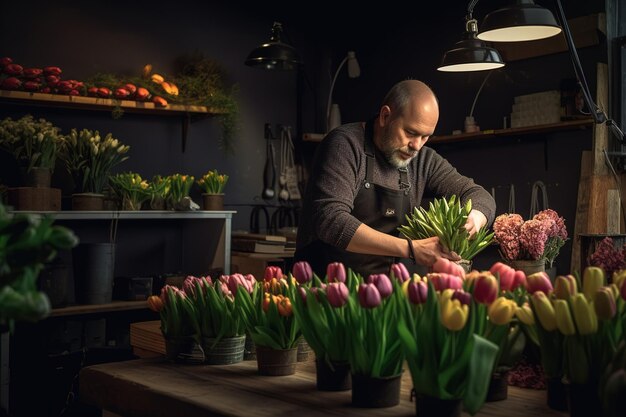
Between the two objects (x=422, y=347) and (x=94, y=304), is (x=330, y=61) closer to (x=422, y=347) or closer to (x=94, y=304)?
(x=94, y=304)

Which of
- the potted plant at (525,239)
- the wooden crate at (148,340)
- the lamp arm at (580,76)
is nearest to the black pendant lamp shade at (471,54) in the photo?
the lamp arm at (580,76)

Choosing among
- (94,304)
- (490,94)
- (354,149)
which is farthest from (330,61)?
(354,149)

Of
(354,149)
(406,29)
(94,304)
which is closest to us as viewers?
(354,149)

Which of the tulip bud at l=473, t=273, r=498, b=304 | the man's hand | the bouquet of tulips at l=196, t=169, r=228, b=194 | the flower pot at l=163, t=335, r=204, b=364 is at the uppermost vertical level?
the bouquet of tulips at l=196, t=169, r=228, b=194

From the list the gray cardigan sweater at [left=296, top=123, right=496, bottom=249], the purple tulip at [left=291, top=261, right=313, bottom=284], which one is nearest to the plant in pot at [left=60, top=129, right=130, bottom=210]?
the gray cardigan sweater at [left=296, top=123, right=496, bottom=249]

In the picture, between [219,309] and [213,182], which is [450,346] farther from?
[213,182]

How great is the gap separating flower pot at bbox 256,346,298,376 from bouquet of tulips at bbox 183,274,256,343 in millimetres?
104

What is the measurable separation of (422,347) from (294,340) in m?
0.49

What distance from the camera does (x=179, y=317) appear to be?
1.92 metres

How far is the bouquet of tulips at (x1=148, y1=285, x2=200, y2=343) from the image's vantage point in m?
1.90

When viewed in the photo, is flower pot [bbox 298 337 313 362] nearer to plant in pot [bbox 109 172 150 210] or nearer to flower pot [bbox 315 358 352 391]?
flower pot [bbox 315 358 352 391]

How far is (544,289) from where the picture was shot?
4.90ft

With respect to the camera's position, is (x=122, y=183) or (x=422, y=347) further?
(x=122, y=183)

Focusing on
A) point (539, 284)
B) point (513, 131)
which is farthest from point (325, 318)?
point (513, 131)
